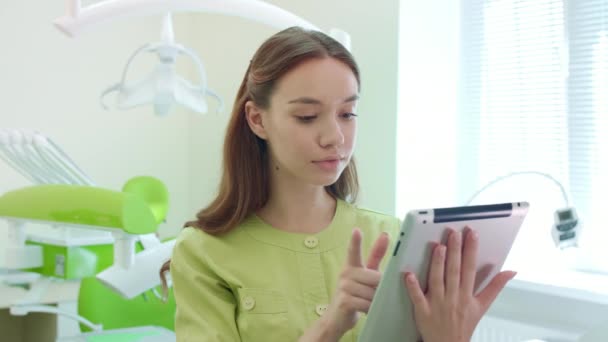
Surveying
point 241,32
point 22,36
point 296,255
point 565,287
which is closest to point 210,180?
point 241,32

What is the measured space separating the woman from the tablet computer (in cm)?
5

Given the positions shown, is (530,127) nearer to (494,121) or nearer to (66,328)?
(494,121)

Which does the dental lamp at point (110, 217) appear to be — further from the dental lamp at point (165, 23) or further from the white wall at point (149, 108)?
Result: the white wall at point (149, 108)

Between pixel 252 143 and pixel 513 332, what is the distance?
1.19m

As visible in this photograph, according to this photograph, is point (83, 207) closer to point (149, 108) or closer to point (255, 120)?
point (255, 120)

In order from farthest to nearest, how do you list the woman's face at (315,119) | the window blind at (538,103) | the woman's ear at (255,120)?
the window blind at (538,103) < the woman's ear at (255,120) < the woman's face at (315,119)

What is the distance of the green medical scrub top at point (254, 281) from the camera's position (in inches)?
46.1

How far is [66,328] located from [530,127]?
1822 mm

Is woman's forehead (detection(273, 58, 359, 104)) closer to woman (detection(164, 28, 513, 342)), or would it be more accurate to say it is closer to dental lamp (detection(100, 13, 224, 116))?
woman (detection(164, 28, 513, 342))

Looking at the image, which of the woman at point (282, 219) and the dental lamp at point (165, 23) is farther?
the dental lamp at point (165, 23)

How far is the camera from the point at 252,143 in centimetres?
132

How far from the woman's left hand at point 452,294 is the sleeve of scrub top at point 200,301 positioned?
36cm

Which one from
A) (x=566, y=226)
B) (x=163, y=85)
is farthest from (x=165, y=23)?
Answer: (x=566, y=226)

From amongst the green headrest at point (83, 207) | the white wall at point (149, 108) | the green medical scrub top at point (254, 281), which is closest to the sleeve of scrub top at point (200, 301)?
the green medical scrub top at point (254, 281)
